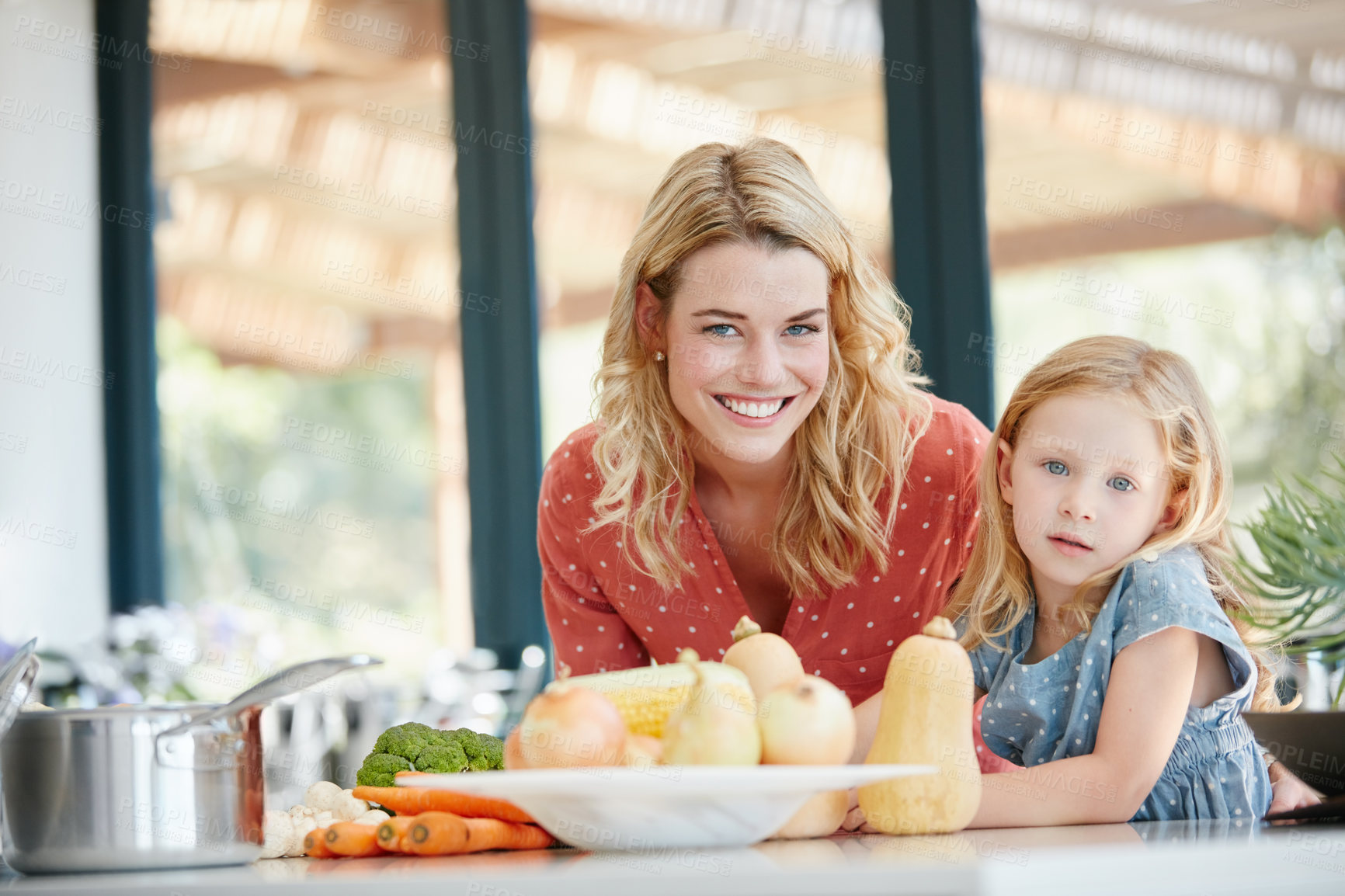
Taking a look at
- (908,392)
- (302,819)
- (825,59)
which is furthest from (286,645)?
(302,819)

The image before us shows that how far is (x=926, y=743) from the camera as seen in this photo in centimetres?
103

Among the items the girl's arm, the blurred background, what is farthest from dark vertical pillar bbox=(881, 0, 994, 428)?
the girl's arm

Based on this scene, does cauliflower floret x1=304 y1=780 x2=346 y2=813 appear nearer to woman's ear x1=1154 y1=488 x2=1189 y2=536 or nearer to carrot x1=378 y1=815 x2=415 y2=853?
carrot x1=378 y1=815 x2=415 y2=853

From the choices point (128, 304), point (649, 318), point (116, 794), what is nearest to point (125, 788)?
point (116, 794)

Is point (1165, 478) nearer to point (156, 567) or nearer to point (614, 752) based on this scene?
point (614, 752)

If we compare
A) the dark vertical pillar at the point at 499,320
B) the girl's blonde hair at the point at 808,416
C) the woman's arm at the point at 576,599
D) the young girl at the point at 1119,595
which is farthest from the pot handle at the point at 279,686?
the dark vertical pillar at the point at 499,320

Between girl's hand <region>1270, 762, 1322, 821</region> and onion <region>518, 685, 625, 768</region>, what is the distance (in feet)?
2.54

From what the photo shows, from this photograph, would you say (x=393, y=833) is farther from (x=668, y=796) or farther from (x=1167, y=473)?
(x=1167, y=473)

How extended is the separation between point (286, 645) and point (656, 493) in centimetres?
222

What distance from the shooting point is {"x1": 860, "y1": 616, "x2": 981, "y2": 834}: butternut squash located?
101 cm

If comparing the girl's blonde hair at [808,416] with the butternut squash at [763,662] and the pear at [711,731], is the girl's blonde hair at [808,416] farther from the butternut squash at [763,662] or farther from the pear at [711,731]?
the pear at [711,731]

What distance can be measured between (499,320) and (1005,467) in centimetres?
224

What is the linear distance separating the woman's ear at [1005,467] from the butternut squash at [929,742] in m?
0.50

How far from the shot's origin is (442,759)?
1250 mm
